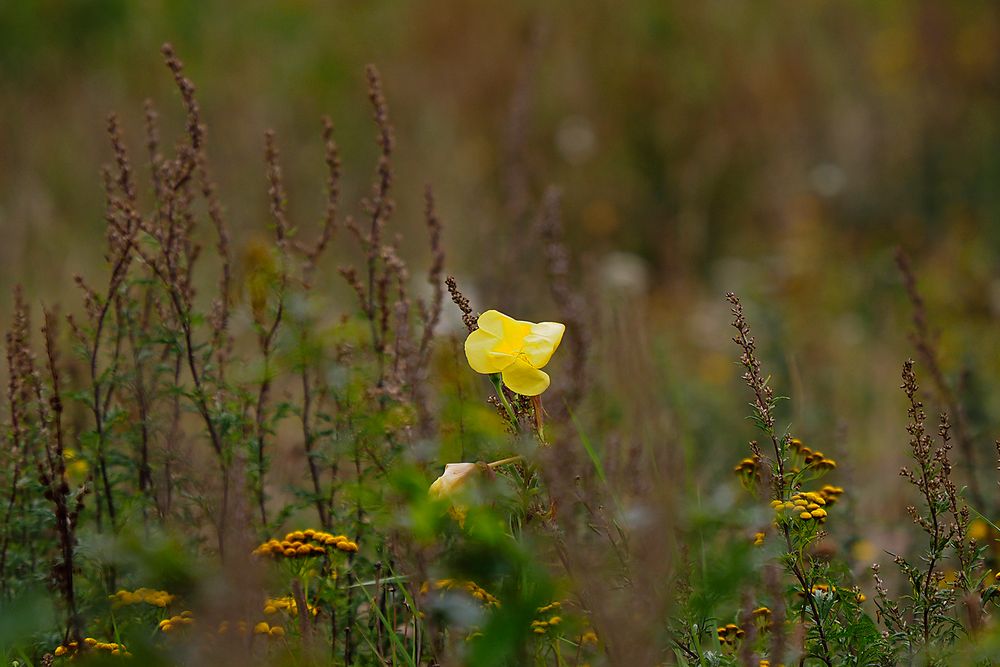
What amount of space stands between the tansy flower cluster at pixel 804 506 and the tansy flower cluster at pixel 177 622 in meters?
0.79

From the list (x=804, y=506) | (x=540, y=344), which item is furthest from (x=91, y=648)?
(x=804, y=506)

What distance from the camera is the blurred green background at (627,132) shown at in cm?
580

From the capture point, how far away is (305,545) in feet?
5.25

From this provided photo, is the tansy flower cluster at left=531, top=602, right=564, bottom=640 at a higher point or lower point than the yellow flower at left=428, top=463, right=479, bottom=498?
lower

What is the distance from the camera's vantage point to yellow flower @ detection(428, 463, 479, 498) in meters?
1.36

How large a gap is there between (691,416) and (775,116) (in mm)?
4602

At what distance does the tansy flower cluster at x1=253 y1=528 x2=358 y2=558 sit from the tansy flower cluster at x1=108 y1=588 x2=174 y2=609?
0.56 ft

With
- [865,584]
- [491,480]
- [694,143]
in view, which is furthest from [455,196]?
[491,480]

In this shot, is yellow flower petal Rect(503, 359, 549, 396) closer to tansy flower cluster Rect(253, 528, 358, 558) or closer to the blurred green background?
tansy flower cluster Rect(253, 528, 358, 558)

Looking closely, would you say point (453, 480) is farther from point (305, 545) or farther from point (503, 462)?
point (305, 545)

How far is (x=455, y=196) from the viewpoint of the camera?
6699 millimetres

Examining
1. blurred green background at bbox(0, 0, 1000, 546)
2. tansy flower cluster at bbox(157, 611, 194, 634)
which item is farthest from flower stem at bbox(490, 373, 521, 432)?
blurred green background at bbox(0, 0, 1000, 546)

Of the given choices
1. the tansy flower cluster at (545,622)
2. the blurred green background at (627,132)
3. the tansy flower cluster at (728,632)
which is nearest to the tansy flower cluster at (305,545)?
the tansy flower cluster at (545,622)

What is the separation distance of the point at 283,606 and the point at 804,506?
0.73 meters
